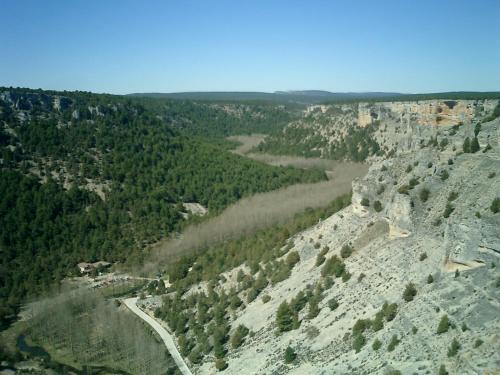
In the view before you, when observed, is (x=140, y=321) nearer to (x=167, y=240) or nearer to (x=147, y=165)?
(x=167, y=240)

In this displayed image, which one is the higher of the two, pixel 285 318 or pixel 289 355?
pixel 285 318

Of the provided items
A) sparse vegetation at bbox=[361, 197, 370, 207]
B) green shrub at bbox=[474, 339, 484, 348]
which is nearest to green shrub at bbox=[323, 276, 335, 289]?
sparse vegetation at bbox=[361, 197, 370, 207]

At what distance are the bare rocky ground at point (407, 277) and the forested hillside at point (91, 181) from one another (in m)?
38.3

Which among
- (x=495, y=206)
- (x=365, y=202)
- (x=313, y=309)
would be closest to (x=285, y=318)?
(x=313, y=309)

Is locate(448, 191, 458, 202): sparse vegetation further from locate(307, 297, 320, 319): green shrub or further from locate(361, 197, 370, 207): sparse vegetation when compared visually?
locate(307, 297, 320, 319): green shrub

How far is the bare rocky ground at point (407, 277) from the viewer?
3372 centimetres

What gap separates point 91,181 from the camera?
113 metres

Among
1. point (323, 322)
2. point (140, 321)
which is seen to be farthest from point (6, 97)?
point (323, 322)

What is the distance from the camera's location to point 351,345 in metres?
40.5

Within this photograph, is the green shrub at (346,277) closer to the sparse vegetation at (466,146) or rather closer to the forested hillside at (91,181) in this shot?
the sparse vegetation at (466,146)

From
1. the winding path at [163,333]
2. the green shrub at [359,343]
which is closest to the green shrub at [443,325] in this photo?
the green shrub at [359,343]

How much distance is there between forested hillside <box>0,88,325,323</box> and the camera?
292 feet

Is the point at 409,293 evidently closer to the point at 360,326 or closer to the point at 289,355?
the point at 360,326

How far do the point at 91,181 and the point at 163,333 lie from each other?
200 ft
